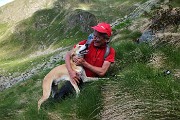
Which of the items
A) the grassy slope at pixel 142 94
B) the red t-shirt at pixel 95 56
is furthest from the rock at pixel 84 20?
the grassy slope at pixel 142 94

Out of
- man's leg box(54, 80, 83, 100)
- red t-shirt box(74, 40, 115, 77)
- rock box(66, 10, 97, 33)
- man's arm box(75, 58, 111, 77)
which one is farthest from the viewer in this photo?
rock box(66, 10, 97, 33)

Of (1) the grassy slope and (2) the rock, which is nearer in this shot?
(1) the grassy slope

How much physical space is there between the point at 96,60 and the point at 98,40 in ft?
1.98

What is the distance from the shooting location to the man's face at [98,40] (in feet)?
33.8

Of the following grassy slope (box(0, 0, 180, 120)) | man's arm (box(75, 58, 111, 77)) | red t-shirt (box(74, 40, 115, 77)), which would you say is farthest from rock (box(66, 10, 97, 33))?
grassy slope (box(0, 0, 180, 120))

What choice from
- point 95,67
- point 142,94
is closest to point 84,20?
point 95,67

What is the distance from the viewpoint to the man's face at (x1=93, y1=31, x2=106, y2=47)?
1030 cm

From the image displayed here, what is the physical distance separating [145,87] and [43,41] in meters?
172

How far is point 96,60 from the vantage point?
34.9ft

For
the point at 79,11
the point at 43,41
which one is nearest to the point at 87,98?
the point at 79,11

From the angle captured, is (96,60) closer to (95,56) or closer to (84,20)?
(95,56)

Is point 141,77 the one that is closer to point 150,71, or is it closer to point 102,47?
point 150,71

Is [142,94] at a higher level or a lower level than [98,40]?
higher

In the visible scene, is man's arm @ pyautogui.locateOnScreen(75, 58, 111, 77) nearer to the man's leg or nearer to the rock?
the man's leg
